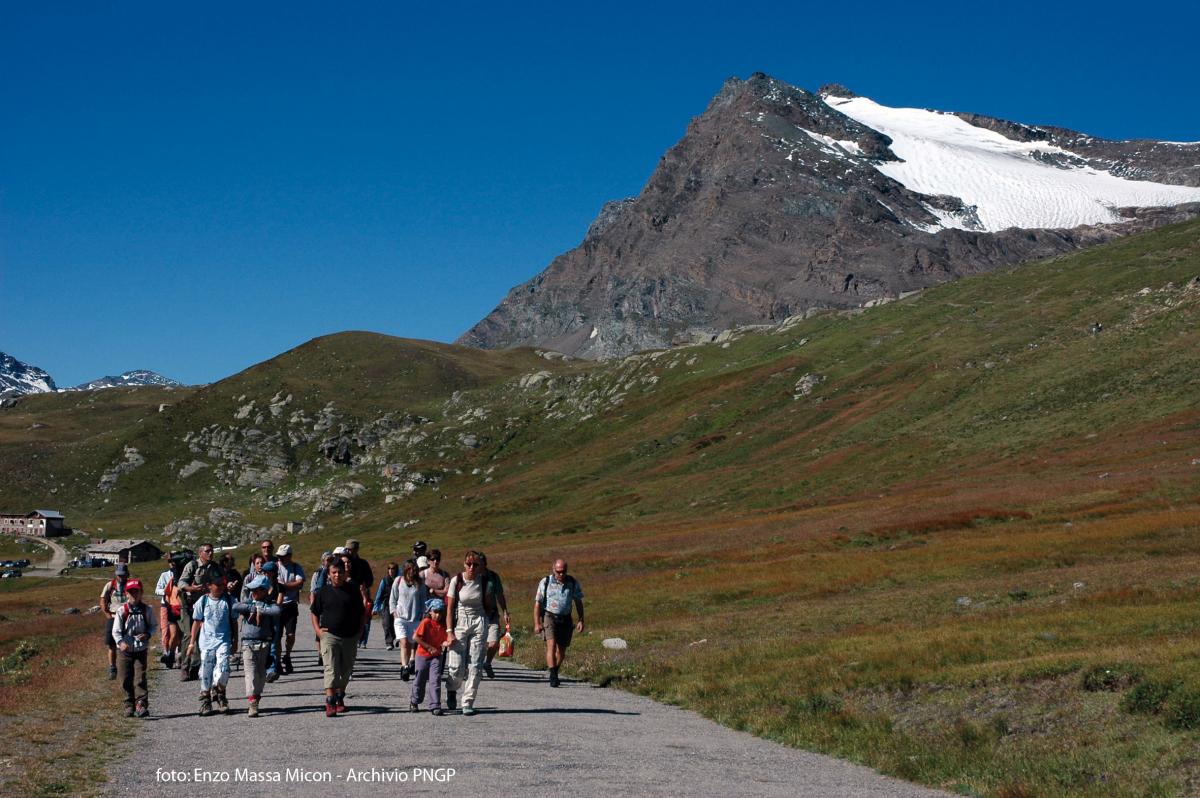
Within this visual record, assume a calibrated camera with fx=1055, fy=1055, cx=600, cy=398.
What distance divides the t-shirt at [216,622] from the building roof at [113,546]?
139 meters

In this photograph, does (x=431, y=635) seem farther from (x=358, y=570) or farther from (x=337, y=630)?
(x=358, y=570)

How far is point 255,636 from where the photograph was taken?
20344 millimetres

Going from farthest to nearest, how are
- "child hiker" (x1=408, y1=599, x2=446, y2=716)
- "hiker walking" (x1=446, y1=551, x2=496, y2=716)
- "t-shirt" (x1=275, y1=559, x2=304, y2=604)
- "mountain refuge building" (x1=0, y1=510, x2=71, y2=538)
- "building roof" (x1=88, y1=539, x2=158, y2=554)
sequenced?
"mountain refuge building" (x1=0, y1=510, x2=71, y2=538)
"building roof" (x1=88, y1=539, x2=158, y2=554)
"t-shirt" (x1=275, y1=559, x2=304, y2=604)
"hiker walking" (x1=446, y1=551, x2=496, y2=716)
"child hiker" (x1=408, y1=599, x2=446, y2=716)

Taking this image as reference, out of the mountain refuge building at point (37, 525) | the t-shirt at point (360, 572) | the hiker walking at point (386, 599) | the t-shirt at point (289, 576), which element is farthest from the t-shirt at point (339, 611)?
the mountain refuge building at point (37, 525)

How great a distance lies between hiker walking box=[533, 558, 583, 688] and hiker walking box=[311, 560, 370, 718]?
614 centimetres

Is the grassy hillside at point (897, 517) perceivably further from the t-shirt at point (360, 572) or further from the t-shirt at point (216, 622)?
the t-shirt at point (216, 622)

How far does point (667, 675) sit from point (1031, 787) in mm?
12902

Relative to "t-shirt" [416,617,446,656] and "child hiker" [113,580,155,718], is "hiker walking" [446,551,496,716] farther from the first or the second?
"child hiker" [113,580,155,718]

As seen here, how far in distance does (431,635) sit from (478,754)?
193 inches

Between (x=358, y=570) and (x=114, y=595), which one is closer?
(x=114, y=595)

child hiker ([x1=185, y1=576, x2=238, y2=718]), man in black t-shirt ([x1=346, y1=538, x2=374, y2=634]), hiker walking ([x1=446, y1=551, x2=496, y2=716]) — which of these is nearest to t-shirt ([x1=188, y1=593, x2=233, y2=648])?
child hiker ([x1=185, y1=576, x2=238, y2=718])

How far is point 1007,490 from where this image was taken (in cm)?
7369

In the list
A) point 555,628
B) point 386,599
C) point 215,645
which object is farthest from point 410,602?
point 215,645

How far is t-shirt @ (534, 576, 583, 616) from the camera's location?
85.0ft
